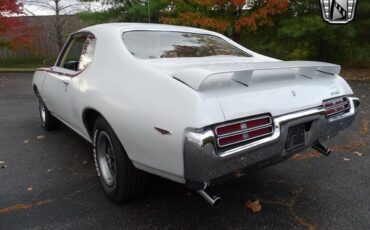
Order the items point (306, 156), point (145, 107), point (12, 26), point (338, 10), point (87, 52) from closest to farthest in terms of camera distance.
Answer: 1. point (145, 107)
2. point (87, 52)
3. point (306, 156)
4. point (338, 10)
5. point (12, 26)

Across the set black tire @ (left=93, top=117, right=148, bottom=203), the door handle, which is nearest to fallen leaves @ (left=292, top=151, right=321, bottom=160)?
black tire @ (left=93, top=117, right=148, bottom=203)

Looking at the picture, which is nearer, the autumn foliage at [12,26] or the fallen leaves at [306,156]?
the fallen leaves at [306,156]

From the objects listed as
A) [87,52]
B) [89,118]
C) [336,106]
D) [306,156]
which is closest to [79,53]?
[87,52]

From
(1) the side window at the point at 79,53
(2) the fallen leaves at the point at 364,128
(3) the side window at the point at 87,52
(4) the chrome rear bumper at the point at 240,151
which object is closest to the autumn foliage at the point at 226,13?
(2) the fallen leaves at the point at 364,128

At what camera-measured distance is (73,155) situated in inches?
171

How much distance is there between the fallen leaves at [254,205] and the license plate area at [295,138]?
59cm

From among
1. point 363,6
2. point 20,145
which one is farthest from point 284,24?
point 20,145

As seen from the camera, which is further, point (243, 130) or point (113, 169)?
point (113, 169)

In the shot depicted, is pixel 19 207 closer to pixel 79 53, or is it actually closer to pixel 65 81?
pixel 65 81

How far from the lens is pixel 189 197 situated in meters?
3.15

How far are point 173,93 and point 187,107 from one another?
6.6 inches

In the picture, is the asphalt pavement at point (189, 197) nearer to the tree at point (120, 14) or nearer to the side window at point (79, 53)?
the side window at point (79, 53)

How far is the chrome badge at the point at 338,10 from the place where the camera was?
38.8 ft

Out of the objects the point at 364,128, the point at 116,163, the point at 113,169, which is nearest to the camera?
the point at 116,163
